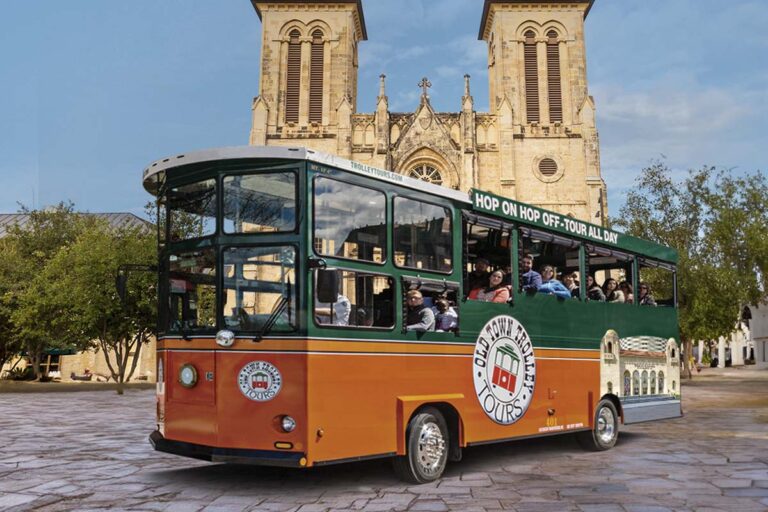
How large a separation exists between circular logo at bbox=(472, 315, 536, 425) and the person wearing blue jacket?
0.83 metres

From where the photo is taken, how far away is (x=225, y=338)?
22.0 ft

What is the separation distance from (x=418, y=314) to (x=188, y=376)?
7.70 ft

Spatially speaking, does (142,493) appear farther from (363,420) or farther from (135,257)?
(135,257)

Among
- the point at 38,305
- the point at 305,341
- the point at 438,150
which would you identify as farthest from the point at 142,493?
the point at 438,150

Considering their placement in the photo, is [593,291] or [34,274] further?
[34,274]

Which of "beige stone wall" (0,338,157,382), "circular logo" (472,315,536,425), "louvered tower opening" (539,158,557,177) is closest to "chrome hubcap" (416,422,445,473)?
"circular logo" (472,315,536,425)

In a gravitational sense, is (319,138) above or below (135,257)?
above

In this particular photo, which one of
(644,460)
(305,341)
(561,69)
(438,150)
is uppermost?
(561,69)

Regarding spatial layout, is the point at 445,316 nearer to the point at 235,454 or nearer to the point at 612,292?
Result: the point at 235,454

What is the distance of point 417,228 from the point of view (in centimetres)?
764

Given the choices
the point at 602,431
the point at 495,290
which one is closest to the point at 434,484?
the point at 495,290

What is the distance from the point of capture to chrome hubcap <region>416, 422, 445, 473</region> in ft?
24.2

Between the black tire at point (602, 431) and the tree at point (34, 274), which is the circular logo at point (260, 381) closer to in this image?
the black tire at point (602, 431)

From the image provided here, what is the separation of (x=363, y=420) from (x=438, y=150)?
130 feet
